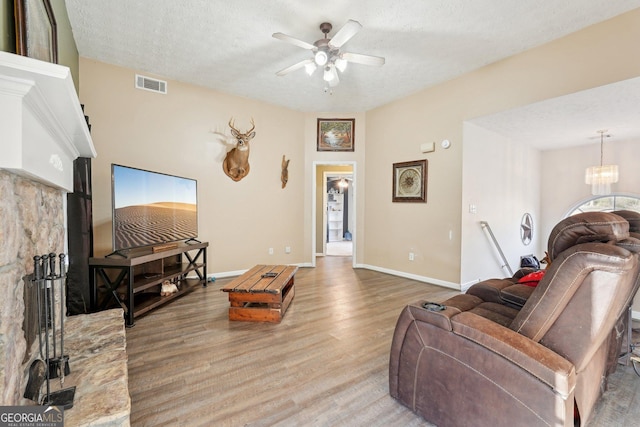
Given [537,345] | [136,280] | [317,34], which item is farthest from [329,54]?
[136,280]

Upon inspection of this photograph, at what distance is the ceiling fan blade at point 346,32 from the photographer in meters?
2.27

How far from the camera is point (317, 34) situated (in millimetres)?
2938

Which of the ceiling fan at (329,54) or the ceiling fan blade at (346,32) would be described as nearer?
the ceiling fan blade at (346,32)

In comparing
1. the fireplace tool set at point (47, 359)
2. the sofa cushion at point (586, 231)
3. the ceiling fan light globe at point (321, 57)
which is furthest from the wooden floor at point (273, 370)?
the ceiling fan light globe at point (321, 57)

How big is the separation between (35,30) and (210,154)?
2833mm

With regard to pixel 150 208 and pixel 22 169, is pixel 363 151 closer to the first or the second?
pixel 150 208

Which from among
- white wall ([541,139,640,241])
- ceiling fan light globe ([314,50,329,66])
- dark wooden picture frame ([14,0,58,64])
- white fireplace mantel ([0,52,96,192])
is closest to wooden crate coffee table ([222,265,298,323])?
white fireplace mantel ([0,52,96,192])

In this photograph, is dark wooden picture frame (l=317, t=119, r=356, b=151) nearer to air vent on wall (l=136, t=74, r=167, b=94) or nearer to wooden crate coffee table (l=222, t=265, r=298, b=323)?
air vent on wall (l=136, t=74, r=167, b=94)

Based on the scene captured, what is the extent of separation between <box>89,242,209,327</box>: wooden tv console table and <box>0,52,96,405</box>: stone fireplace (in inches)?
49.9

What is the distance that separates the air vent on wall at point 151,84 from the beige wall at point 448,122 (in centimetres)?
343

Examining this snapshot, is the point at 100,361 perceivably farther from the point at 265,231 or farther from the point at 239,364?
the point at 265,231

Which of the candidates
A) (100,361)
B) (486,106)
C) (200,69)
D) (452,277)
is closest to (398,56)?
(486,106)

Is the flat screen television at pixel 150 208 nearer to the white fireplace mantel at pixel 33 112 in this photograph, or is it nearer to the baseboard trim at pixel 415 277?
the white fireplace mantel at pixel 33 112

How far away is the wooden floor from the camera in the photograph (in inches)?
60.3
